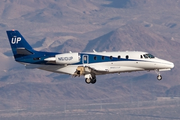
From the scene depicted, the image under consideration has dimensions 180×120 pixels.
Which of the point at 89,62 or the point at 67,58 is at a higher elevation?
the point at 67,58

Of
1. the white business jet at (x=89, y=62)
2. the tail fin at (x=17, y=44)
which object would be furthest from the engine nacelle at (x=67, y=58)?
the tail fin at (x=17, y=44)

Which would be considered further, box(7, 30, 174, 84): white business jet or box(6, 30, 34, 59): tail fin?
box(6, 30, 34, 59): tail fin

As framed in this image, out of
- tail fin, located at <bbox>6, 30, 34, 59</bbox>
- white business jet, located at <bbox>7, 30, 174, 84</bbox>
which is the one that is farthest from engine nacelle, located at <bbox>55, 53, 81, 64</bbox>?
tail fin, located at <bbox>6, 30, 34, 59</bbox>

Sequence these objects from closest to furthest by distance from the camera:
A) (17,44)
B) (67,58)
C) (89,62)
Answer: (67,58), (89,62), (17,44)

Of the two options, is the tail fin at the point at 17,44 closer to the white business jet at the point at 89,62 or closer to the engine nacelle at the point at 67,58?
the white business jet at the point at 89,62


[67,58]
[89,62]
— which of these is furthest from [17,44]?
[89,62]

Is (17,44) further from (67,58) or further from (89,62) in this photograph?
(89,62)

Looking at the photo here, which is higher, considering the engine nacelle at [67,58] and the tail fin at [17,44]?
the tail fin at [17,44]

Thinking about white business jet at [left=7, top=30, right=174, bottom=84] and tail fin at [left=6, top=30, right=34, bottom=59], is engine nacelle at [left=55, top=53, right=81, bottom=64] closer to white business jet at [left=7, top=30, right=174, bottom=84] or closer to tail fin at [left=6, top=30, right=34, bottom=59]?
white business jet at [left=7, top=30, right=174, bottom=84]

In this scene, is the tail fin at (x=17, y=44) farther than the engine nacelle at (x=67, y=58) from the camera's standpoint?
Yes

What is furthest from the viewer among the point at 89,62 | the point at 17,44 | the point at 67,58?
the point at 17,44

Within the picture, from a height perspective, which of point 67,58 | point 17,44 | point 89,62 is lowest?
point 89,62

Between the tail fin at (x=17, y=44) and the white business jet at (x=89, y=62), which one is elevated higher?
the tail fin at (x=17, y=44)

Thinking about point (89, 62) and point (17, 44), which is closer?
point (89, 62)
